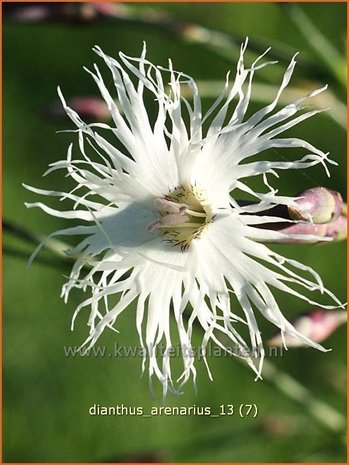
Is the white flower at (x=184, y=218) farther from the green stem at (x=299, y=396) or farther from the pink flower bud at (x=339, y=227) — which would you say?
the green stem at (x=299, y=396)

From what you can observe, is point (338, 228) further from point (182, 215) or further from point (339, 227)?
point (182, 215)

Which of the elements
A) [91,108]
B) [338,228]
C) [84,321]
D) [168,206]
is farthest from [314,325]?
[84,321]

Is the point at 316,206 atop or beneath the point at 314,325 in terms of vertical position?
atop

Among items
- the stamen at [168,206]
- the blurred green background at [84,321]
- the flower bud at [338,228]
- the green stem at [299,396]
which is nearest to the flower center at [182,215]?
the stamen at [168,206]

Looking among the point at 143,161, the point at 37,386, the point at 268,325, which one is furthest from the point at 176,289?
the point at 37,386

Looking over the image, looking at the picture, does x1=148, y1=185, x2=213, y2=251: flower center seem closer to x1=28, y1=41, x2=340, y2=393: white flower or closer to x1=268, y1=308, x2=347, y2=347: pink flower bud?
x1=28, y1=41, x2=340, y2=393: white flower

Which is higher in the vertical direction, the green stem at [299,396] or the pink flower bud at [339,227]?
the pink flower bud at [339,227]

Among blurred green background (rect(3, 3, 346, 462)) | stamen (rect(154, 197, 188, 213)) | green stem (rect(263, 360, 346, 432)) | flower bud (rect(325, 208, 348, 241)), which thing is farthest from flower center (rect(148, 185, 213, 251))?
blurred green background (rect(3, 3, 346, 462))
